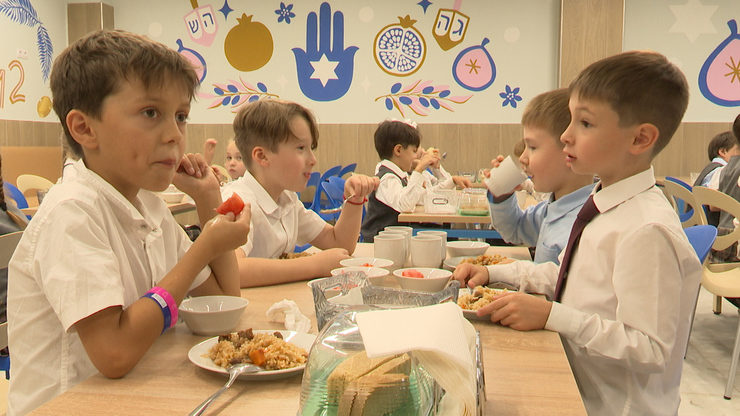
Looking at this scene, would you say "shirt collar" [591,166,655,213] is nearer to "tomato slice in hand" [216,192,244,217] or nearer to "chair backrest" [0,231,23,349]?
"tomato slice in hand" [216,192,244,217]

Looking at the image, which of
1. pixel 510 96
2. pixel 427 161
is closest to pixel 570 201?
pixel 427 161

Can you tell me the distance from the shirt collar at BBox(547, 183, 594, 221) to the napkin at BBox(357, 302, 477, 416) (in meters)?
1.33

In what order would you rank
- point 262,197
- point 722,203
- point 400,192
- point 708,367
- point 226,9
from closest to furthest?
1. point 262,197
2. point 722,203
3. point 708,367
4. point 400,192
5. point 226,9

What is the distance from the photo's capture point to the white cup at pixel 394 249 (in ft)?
5.98

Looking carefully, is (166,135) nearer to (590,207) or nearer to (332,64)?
(590,207)

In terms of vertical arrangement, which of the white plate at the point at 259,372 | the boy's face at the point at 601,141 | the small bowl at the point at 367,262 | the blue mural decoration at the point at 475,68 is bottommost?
the small bowl at the point at 367,262

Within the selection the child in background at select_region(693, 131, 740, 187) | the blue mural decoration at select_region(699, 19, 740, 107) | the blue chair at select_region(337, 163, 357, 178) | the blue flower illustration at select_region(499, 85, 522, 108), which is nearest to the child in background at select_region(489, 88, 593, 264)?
the child in background at select_region(693, 131, 740, 187)

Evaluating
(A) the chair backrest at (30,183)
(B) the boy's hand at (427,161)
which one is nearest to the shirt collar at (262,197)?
(B) the boy's hand at (427,161)

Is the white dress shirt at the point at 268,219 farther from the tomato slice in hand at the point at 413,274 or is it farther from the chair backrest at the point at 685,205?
the chair backrest at the point at 685,205

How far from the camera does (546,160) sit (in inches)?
78.2

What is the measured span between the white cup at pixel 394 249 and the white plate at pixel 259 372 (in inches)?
28.6

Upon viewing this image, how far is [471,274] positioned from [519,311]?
1.31 ft

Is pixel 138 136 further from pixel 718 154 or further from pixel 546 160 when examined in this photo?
pixel 718 154

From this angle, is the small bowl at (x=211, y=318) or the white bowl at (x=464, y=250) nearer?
the small bowl at (x=211, y=318)
